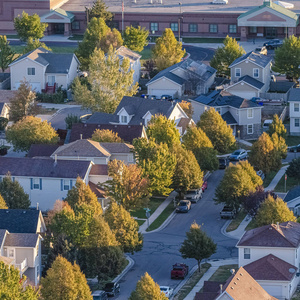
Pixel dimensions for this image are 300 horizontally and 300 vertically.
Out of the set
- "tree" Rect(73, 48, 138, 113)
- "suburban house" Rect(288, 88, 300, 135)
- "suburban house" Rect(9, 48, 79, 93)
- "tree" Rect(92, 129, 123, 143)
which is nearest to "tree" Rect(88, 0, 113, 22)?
"suburban house" Rect(9, 48, 79, 93)

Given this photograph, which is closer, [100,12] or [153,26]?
[100,12]

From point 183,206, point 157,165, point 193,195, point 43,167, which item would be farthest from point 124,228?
point 193,195

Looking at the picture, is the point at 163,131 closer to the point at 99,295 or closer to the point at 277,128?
the point at 277,128

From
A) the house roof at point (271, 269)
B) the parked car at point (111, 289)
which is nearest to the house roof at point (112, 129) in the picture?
the house roof at point (271, 269)

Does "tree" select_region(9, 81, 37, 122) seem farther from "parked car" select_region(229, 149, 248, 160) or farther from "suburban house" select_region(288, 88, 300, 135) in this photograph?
"suburban house" select_region(288, 88, 300, 135)

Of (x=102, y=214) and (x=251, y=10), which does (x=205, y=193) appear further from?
(x=251, y=10)

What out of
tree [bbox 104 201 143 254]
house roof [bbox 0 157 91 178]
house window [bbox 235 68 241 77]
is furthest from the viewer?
house window [bbox 235 68 241 77]
